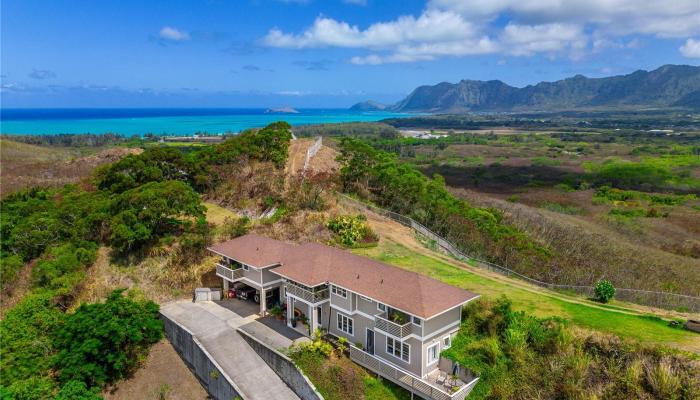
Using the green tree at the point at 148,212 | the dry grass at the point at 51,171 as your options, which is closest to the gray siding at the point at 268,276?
the green tree at the point at 148,212

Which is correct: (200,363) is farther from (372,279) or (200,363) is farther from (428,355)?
(428,355)

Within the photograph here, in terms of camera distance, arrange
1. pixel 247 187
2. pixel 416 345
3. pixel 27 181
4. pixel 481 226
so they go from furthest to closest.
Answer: pixel 27 181 < pixel 247 187 < pixel 481 226 < pixel 416 345

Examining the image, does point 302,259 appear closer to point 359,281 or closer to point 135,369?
point 359,281

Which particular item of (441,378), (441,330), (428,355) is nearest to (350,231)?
(441,330)

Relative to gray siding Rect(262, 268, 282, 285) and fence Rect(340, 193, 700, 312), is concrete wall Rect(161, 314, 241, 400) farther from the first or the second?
fence Rect(340, 193, 700, 312)

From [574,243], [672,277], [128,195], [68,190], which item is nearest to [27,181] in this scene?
[68,190]

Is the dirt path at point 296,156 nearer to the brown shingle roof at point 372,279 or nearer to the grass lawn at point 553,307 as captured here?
the grass lawn at point 553,307
